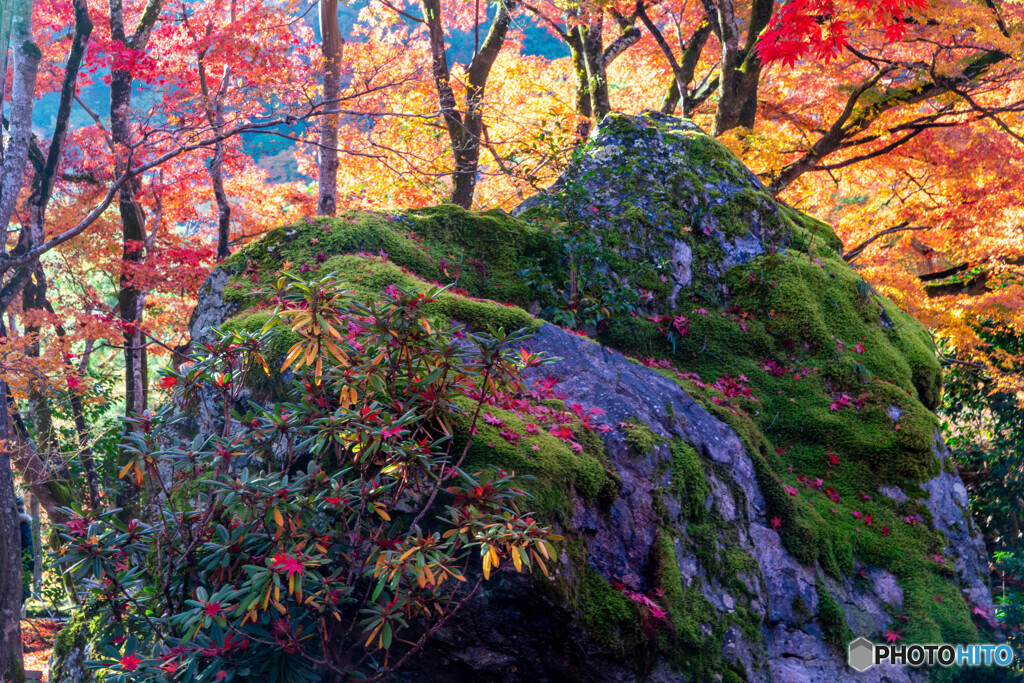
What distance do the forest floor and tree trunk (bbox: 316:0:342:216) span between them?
8207 millimetres

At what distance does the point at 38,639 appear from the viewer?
11008 millimetres

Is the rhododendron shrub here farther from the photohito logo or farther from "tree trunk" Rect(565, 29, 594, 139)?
"tree trunk" Rect(565, 29, 594, 139)

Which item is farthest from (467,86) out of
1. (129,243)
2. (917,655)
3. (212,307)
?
(917,655)

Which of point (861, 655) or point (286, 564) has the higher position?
point (286, 564)

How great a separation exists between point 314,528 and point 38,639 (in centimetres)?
1169

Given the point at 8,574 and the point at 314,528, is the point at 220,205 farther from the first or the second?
the point at 314,528

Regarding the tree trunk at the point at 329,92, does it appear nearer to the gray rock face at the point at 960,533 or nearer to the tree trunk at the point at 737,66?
the tree trunk at the point at 737,66

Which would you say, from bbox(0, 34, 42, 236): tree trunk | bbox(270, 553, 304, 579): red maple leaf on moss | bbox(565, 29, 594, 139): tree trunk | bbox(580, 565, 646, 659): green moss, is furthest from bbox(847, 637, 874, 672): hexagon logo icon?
bbox(565, 29, 594, 139): tree trunk

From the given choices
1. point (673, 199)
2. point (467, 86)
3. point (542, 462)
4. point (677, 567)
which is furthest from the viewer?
point (467, 86)

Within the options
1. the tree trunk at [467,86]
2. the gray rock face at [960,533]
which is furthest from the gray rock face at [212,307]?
the gray rock face at [960,533]

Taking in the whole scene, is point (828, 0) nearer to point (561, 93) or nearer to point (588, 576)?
point (588, 576)

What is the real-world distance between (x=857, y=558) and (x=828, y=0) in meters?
5.21

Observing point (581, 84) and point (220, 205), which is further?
point (581, 84)

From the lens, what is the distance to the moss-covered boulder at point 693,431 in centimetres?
352
